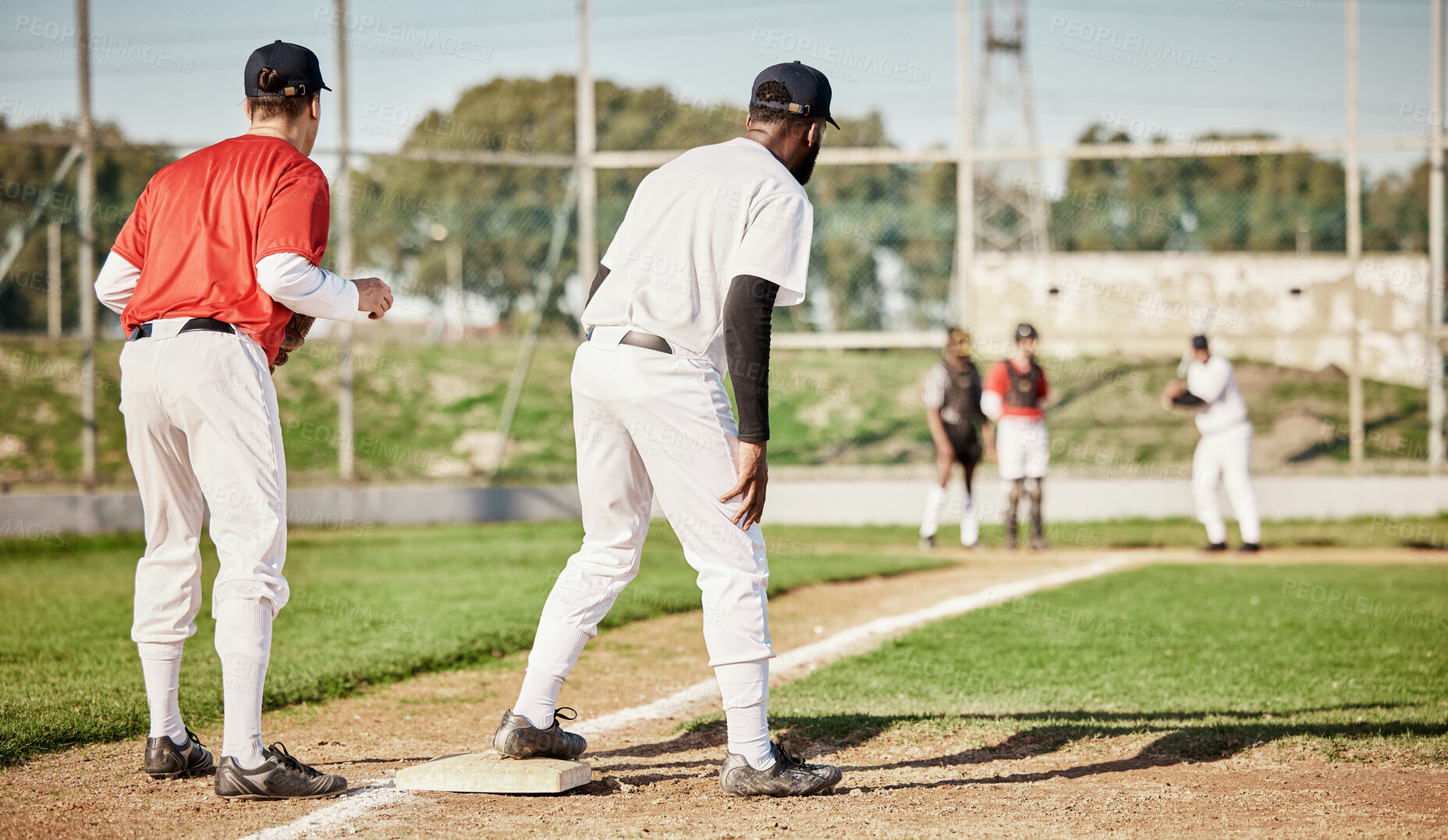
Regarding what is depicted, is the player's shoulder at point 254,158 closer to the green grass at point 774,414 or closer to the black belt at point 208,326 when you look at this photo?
the black belt at point 208,326

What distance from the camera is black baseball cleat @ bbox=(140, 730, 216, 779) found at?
3.92 meters

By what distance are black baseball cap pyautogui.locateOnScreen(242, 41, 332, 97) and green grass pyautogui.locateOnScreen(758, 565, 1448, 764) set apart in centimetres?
278

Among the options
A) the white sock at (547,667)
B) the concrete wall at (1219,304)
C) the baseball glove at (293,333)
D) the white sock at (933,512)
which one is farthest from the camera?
the concrete wall at (1219,304)

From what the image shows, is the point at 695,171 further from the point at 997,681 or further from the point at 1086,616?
the point at 1086,616

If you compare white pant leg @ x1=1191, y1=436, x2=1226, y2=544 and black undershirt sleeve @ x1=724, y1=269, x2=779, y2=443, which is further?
white pant leg @ x1=1191, y1=436, x2=1226, y2=544

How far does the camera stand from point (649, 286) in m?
3.66

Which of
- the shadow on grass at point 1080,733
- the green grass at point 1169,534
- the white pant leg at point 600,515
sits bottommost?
the green grass at point 1169,534

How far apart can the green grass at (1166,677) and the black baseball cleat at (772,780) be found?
33.3 inches

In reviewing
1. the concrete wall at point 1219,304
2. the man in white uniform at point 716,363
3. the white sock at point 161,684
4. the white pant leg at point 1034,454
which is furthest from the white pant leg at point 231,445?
the concrete wall at point 1219,304

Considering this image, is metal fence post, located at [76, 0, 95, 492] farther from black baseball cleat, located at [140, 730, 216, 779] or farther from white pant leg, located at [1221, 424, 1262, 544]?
white pant leg, located at [1221, 424, 1262, 544]

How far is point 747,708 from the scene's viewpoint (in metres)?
3.69

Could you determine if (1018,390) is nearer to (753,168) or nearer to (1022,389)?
(1022,389)

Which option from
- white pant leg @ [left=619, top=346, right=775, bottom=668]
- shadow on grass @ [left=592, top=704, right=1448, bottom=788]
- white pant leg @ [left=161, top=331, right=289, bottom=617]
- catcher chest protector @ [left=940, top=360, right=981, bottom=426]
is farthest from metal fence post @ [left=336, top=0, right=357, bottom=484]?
white pant leg @ [left=619, top=346, right=775, bottom=668]

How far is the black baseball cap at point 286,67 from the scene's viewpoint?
3.83 meters
